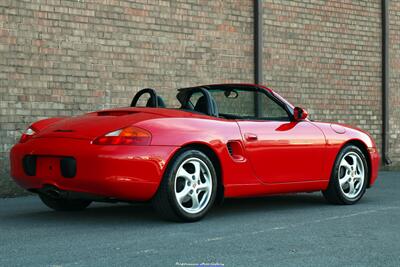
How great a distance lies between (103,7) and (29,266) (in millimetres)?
6673

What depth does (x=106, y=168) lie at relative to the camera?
5766mm

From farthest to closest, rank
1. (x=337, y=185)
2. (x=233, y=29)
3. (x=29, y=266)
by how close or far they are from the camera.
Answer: (x=233, y=29), (x=337, y=185), (x=29, y=266)

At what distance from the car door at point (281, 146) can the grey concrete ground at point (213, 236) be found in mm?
386

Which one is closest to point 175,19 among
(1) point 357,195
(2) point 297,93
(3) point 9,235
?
(2) point 297,93

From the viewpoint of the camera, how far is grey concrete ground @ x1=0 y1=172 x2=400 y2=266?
15.0 feet

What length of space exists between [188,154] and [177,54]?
541cm

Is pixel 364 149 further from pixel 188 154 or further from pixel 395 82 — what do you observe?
pixel 395 82

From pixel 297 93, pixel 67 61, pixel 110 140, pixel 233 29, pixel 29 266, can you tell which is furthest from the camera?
pixel 297 93

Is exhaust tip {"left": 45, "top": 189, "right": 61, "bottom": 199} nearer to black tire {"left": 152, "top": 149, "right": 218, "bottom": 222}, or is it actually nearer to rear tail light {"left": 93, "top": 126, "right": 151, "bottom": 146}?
rear tail light {"left": 93, "top": 126, "right": 151, "bottom": 146}

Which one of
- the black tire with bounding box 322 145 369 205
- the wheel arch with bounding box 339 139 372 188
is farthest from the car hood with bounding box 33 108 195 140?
the wheel arch with bounding box 339 139 372 188

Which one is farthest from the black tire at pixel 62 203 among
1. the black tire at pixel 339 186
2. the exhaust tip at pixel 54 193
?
the black tire at pixel 339 186

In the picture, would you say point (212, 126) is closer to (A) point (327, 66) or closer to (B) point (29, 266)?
(B) point (29, 266)

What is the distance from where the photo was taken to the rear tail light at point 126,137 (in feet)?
19.2

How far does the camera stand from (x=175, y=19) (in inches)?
447
